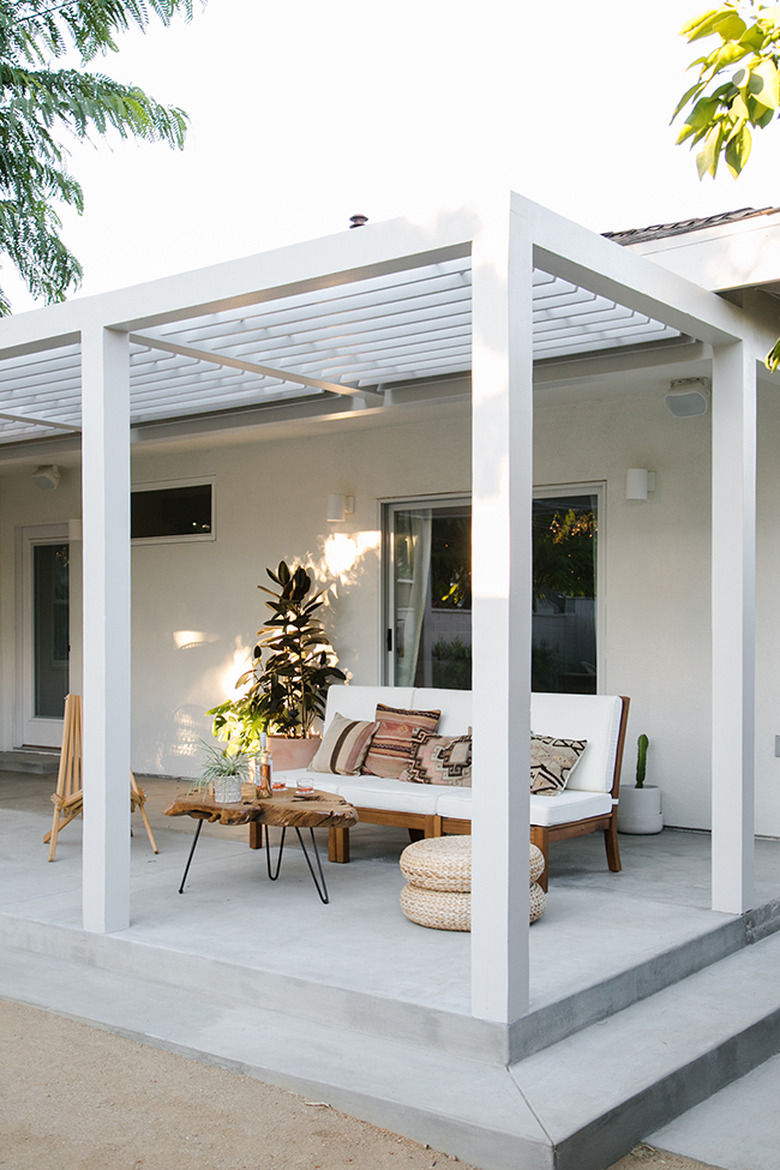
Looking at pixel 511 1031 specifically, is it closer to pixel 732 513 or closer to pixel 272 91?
pixel 732 513

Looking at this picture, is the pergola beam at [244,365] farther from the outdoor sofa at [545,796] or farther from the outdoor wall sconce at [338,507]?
the outdoor sofa at [545,796]

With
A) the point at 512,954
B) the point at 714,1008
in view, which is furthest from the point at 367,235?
the point at 714,1008

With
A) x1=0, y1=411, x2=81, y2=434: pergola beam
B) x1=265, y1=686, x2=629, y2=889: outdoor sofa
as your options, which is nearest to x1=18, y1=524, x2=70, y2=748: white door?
x1=0, y1=411, x2=81, y2=434: pergola beam

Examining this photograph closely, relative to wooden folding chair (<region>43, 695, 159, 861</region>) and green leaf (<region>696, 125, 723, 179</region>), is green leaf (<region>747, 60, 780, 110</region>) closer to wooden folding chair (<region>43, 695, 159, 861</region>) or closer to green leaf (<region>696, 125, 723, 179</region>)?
green leaf (<region>696, 125, 723, 179</region>)

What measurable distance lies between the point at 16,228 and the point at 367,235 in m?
9.62

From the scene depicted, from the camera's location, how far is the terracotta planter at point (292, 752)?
7.71m

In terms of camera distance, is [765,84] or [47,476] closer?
[765,84]

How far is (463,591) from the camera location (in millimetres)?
7832

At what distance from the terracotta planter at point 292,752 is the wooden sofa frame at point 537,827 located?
1910 mm

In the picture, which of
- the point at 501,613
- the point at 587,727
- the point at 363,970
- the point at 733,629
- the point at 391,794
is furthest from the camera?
the point at 587,727

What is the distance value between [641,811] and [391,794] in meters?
1.75

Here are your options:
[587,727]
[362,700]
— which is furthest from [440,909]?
[362,700]

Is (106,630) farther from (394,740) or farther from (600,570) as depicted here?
(600,570)

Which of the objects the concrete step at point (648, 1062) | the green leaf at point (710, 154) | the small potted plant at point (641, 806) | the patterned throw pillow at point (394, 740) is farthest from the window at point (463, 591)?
the green leaf at point (710, 154)
